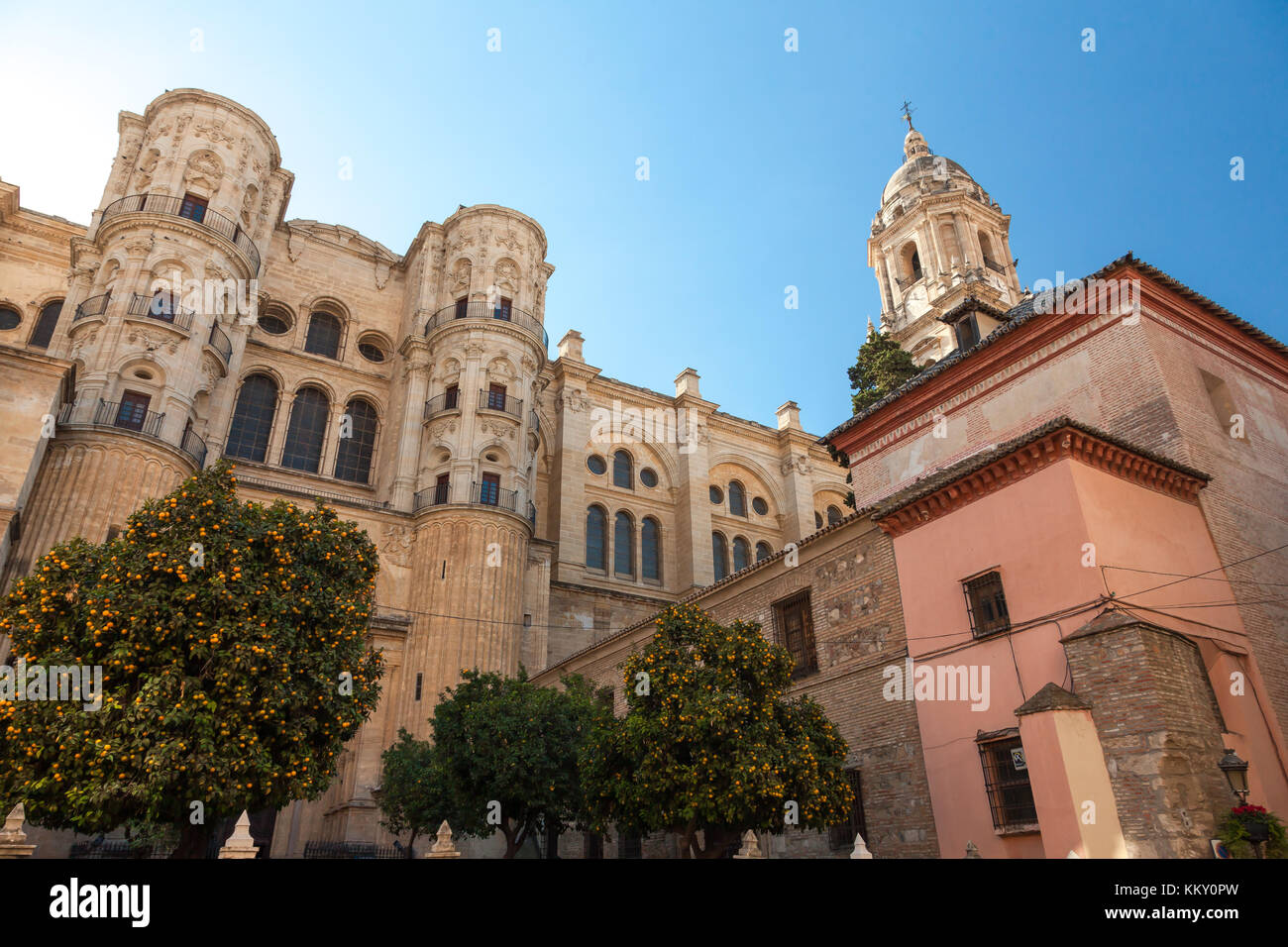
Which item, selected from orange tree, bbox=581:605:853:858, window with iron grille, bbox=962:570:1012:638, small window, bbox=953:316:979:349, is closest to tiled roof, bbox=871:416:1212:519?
window with iron grille, bbox=962:570:1012:638

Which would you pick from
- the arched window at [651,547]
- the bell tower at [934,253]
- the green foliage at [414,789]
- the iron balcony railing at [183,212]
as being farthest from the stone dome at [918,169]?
the green foliage at [414,789]

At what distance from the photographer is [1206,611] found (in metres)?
12.9

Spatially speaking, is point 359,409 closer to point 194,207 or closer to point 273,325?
point 273,325

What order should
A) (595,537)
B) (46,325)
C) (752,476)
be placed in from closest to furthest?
(46,325), (595,537), (752,476)

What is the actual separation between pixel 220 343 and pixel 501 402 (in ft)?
29.5

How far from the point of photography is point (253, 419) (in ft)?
93.4

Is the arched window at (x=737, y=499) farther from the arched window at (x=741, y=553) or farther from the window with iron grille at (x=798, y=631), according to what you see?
the window with iron grille at (x=798, y=631)

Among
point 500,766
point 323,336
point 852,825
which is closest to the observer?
point 852,825

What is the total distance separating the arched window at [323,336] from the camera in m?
31.3

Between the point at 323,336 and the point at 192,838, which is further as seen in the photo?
the point at 323,336

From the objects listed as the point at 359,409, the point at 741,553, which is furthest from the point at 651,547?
the point at 359,409

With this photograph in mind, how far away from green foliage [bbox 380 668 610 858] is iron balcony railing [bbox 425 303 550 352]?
16.1 meters
